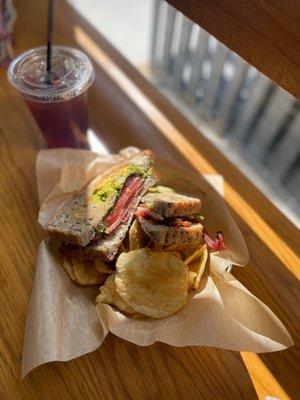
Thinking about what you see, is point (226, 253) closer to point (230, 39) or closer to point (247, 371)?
point (247, 371)

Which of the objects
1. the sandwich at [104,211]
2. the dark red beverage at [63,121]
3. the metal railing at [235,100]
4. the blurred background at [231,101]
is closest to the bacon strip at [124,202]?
the sandwich at [104,211]

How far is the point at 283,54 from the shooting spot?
1.85ft

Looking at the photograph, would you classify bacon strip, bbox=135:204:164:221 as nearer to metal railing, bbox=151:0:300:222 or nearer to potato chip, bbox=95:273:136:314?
potato chip, bbox=95:273:136:314

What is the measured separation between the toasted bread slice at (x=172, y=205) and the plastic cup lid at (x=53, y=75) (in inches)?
13.2

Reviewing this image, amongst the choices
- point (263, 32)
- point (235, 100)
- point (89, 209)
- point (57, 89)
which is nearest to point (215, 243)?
point (89, 209)

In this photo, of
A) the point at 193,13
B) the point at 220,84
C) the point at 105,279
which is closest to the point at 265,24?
the point at 193,13

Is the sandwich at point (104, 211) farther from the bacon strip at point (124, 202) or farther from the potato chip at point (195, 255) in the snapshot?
the potato chip at point (195, 255)

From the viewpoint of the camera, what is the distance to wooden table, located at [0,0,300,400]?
0.66 meters

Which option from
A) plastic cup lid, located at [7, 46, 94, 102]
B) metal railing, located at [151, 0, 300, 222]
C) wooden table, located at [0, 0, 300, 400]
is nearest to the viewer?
wooden table, located at [0, 0, 300, 400]

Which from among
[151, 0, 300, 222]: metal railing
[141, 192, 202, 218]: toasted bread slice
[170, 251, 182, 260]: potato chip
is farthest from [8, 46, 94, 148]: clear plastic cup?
[151, 0, 300, 222]: metal railing

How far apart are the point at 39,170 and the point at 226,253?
46 centimetres

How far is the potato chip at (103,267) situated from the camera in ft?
2.40

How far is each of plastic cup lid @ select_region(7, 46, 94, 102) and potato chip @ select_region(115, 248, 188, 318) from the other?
1.40 feet

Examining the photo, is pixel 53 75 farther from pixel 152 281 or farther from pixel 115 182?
pixel 152 281
